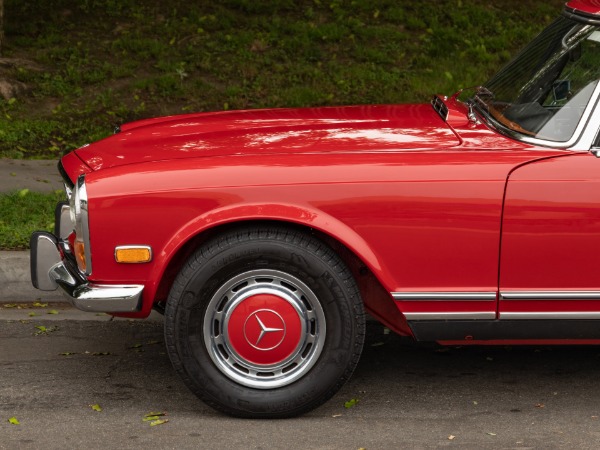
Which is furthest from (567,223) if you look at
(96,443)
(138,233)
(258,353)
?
(96,443)

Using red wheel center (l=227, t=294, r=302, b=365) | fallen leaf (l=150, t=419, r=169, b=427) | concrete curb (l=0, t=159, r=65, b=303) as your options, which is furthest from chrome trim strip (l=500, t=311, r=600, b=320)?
concrete curb (l=0, t=159, r=65, b=303)

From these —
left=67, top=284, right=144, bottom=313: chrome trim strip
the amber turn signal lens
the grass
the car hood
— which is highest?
the car hood

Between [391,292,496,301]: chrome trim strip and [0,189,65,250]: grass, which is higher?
[391,292,496,301]: chrome trim strip

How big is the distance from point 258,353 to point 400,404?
2.30 feet

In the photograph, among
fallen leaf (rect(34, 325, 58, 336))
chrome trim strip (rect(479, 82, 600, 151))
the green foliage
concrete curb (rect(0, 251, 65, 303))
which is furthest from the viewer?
the green foliage

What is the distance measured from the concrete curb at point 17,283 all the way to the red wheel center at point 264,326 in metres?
2.19

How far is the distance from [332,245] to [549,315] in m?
0.94

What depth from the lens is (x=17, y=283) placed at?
6.48m

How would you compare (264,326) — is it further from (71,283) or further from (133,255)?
(71,283)

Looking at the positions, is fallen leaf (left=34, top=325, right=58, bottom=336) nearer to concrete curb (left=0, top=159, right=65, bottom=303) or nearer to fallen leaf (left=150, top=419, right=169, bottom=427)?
concrete curb (left=0, top=159, right=65, bottom=303)

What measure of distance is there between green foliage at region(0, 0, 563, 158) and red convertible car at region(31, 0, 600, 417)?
5.23 m

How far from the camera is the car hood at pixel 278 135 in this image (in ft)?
15.4

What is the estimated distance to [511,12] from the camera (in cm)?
1306

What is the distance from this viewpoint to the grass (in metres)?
6.81
